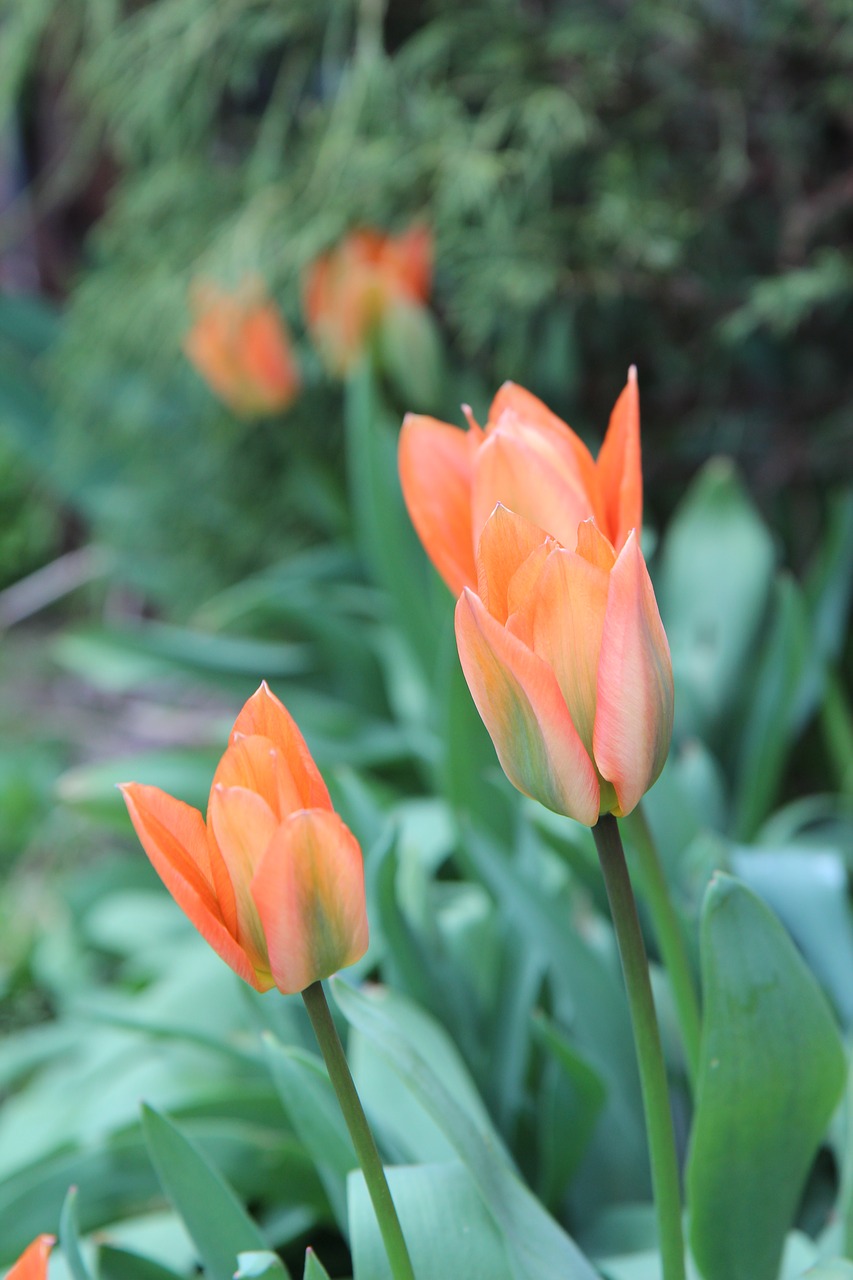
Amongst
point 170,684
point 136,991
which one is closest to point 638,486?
point 136,991

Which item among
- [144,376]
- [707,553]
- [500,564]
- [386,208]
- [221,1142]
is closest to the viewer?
[500,564]

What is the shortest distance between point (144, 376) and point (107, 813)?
1.02 meters

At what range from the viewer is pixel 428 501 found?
0.49 m

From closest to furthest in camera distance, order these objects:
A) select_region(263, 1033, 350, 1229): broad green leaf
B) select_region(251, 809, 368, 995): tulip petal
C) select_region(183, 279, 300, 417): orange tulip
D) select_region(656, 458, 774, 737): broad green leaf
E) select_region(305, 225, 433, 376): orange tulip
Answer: select_region(251, 809, 368, 995): tulip petal
select_region(263, 1033, 350, 1229): broad green leaf
select_region(656, 458, 774, 737): broad green leaf
select_region(305, 225, 433, 376): orange tulip
select_region(183, 279, 300, 417): orange tulip

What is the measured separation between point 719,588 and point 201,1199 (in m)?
0.99

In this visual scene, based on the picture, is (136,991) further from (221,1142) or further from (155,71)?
(155,71)

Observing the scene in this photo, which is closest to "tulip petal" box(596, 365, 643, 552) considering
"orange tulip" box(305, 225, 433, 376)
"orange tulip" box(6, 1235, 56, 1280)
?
"orange tulip" box(6, 1235, 56, 1280)

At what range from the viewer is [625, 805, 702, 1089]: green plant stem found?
0.49 m

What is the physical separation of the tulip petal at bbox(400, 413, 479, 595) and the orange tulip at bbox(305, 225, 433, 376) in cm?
104

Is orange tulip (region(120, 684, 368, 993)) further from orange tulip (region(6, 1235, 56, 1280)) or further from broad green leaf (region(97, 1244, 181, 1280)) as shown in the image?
broad green leaf (region(97, 1244, 181, 1280))

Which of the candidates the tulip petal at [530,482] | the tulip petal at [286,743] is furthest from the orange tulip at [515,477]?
the tulip petal at [286,743]

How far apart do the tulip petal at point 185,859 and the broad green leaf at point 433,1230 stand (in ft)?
0.58

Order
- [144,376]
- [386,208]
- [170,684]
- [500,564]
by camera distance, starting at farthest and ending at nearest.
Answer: [170,684]
[144,376]
[386,208]
[500,564]

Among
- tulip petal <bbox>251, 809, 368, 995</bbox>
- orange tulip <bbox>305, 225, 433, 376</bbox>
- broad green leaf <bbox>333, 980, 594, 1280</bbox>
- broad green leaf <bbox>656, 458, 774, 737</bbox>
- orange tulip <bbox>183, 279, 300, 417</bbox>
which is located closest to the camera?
tulip petal <bbox>251, 809, 368, 995</bbox>
